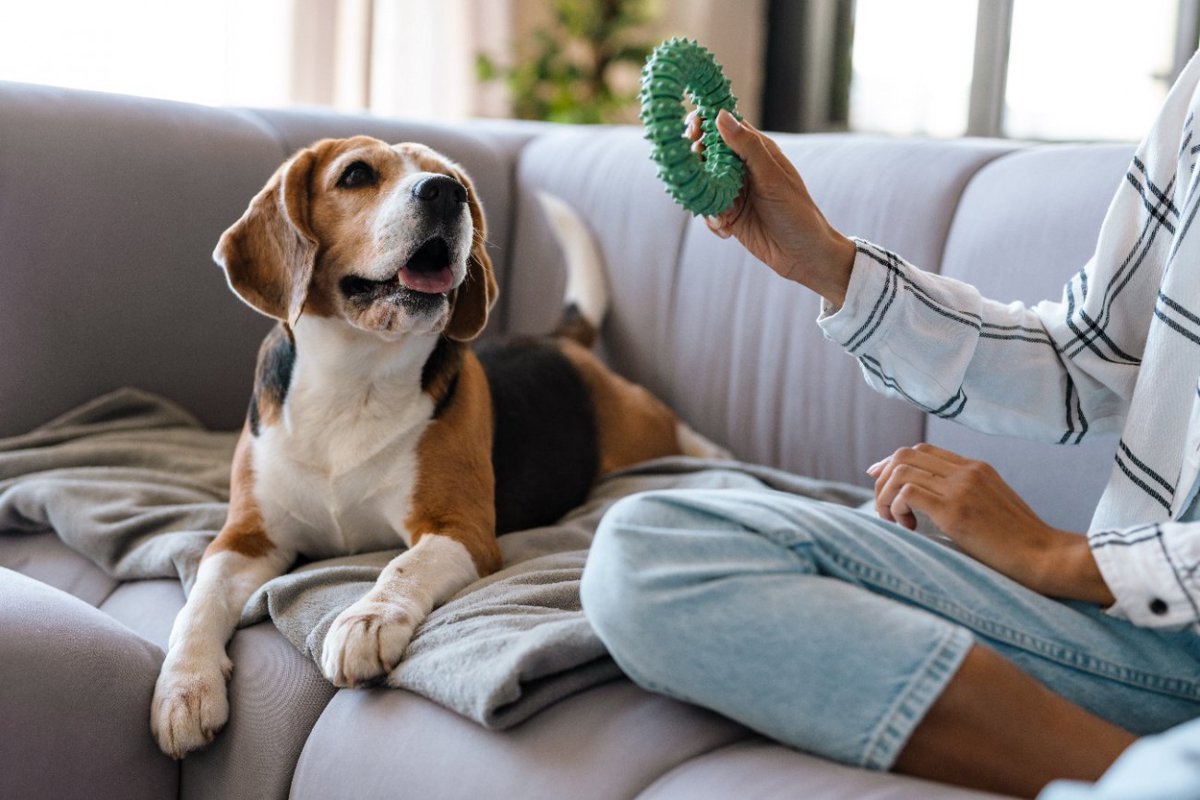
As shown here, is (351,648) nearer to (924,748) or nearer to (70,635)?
(70,635)

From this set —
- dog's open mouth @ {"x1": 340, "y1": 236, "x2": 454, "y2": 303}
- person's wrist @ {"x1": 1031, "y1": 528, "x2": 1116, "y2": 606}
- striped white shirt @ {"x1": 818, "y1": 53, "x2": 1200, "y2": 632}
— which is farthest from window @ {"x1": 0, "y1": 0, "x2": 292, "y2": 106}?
person's wrist @ {"x1": 1031, "y1": 528, "x2": 1116, "y2": 606}

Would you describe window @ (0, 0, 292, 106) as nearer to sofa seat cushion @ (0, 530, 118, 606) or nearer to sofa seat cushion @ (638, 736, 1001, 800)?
sofa seat cushion @ (0, 530, 118, 606)

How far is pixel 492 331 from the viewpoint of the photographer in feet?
9.31

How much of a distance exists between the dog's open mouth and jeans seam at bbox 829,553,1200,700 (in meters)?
0.76

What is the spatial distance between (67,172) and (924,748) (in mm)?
1790

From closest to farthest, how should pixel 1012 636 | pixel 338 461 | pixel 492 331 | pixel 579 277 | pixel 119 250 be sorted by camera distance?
1. pixel 1012 636
2. pixel 338 461
3. pixel 119 250
4. pixel 579 277
5. pixel 492 331

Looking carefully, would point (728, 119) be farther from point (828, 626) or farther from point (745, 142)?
point (828, 626)

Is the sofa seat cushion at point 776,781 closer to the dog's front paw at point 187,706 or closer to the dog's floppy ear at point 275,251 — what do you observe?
the dog's front paw at point 187,706

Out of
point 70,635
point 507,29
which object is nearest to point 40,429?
point 70,635

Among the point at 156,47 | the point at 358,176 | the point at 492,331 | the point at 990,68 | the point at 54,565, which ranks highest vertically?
the point at 990,68

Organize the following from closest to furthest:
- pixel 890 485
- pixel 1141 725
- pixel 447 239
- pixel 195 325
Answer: pixel 1141 725, pixel 890 485, pixel 447 239, pixel 195 325

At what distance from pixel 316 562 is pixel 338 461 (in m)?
0.15

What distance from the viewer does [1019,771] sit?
104cm

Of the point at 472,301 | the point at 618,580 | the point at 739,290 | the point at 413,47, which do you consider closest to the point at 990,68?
the point at 413,47
